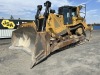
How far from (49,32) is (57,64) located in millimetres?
2072

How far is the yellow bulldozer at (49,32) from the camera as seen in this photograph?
9.02 metres

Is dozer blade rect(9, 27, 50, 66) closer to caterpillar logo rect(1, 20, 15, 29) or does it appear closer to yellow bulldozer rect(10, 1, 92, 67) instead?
yellow bulldozer rect(10, 1, 92, 67)

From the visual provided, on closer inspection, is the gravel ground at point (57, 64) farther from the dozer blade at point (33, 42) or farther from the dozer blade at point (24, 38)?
the dozer blade at point (24, 38)

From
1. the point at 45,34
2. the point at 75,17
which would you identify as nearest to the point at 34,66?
the point at 45,34

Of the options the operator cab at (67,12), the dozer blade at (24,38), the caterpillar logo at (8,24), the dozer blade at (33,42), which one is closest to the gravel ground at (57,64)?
the dozer blade at (33,42)

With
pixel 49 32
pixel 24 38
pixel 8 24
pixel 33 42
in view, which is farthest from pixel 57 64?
pixel 8 24

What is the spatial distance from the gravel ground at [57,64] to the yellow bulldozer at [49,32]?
0.37m

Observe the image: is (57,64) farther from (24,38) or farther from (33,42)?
(24,38)

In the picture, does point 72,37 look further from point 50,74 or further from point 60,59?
point 50,74

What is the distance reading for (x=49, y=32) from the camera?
10070 mm

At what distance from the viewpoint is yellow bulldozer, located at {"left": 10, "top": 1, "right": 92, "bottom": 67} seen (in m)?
9.02

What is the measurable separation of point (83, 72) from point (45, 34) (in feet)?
8.84

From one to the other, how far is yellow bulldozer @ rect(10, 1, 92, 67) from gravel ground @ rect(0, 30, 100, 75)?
0.37 m

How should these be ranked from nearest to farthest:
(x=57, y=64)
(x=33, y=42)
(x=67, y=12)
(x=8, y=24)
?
(x=57, y=64) → (x=33, y=42) → (x=67, y=12) → (x=8, y=24)
